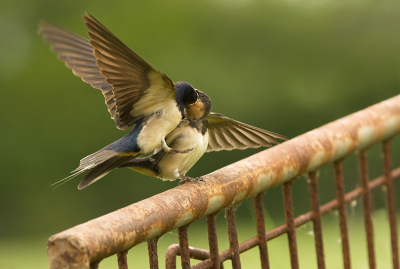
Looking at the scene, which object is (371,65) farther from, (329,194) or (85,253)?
(85,253)

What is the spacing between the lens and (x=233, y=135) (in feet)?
4.88

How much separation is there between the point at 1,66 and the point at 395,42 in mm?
2831

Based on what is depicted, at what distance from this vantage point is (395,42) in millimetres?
4570

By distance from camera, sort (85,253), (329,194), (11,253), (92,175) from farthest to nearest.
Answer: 1. (11,253)
2. (329,194)
3. (92,175)
4. (85,253)

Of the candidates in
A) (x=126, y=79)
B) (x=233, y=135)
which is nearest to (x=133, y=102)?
(x=126, y=79)

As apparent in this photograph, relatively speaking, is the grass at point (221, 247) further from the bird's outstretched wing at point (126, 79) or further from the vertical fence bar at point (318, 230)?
the vertical fence bar at point (318, 230)

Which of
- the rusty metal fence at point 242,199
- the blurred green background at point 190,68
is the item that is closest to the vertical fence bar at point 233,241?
the rusty metal fence at point 242,199

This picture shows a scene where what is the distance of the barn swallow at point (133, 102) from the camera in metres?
1.17

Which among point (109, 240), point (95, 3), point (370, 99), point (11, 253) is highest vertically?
point (95, 3)

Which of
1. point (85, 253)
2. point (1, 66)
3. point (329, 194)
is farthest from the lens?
point (1, 66)

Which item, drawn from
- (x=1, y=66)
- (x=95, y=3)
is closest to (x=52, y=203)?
(x=1, y=66)

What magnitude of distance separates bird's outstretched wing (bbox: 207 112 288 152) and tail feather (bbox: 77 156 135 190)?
248mm

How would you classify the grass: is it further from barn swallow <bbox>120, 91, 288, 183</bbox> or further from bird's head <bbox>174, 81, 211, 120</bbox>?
bird's head <bbox>174, 81, 211, 120</bbox>

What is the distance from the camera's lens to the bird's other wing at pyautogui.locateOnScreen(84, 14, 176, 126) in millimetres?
1129
